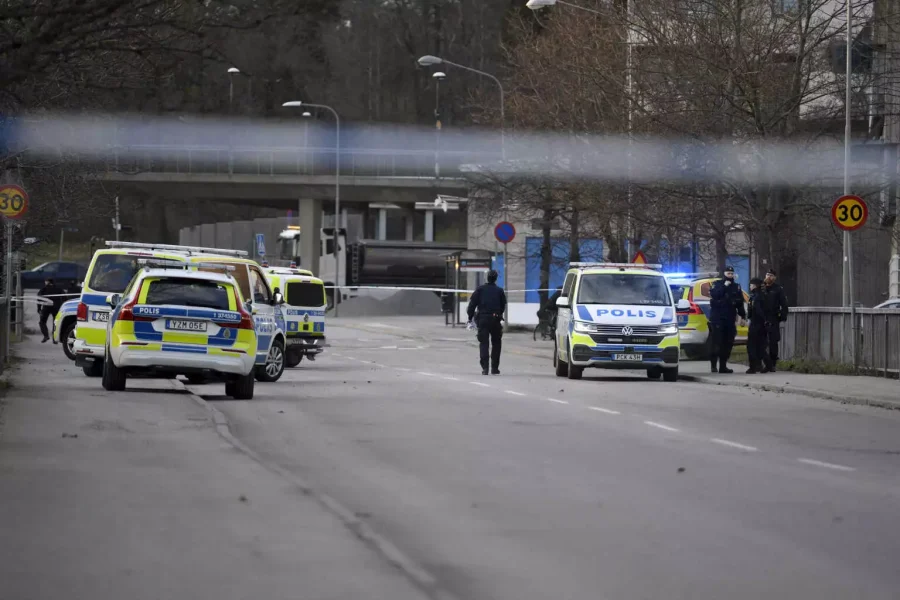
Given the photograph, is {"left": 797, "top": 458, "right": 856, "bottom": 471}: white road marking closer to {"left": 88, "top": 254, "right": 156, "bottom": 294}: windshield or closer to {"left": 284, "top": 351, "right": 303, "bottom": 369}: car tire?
{"left": 88, "top": 254, "right": 156, "bottom": 294}: windshield

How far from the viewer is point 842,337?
28766 mm

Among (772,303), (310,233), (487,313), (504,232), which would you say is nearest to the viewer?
(487,313)

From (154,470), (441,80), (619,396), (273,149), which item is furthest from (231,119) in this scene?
(154,470)

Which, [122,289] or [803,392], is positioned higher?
[122,289]

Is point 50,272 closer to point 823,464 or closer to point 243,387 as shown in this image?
point 243,387

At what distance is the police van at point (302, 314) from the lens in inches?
1222

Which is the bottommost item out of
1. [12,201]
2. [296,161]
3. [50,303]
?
[50,303]

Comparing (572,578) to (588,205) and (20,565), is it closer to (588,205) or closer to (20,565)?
(20,565)

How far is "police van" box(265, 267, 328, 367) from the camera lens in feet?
102

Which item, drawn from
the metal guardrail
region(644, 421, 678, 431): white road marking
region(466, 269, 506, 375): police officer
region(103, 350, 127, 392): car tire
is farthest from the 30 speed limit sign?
region(103, 350, 127, 392): car tire

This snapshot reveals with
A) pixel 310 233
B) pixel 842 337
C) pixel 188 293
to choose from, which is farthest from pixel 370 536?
pixel 310 233

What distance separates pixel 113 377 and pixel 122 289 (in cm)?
515

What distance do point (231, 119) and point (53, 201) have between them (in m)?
33.1

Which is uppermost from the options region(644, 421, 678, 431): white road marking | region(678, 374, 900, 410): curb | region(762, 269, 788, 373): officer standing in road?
region(762, 269, 788, 373): officer standing in road
